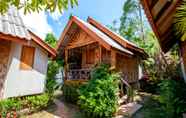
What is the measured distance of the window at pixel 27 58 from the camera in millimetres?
10678

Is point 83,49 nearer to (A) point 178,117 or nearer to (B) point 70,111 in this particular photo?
(B) point 70,111

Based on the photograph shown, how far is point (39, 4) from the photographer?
2.38 metres

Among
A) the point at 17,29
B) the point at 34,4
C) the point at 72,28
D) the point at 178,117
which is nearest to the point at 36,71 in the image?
the point at 17,29

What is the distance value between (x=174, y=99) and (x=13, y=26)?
7169 millimetres

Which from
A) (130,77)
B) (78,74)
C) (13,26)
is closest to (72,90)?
(78,74)

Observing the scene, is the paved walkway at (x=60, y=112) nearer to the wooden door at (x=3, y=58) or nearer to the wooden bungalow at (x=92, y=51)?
the wooden door at (x=3, y=58)

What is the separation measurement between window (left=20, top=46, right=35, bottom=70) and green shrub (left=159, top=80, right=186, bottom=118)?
23.8ft

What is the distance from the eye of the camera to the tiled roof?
739cm

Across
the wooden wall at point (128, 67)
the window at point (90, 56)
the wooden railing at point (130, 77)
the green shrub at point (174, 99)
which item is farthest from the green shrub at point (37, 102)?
the green shrub at point (174, 99)

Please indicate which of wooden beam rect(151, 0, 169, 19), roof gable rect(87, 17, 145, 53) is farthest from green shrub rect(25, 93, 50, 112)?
wooden beam rect(151, 0, 169, 19)

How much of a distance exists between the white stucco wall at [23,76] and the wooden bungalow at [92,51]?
11.4ft

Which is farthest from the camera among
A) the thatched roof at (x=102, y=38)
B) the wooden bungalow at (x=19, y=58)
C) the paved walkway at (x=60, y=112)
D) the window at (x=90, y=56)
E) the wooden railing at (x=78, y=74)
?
the window at (x=90, y=56)

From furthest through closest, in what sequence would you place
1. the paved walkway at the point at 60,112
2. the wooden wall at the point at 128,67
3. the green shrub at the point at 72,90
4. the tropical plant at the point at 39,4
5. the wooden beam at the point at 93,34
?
the wooden wall at the point at 128,67 < the green shrub at the point at 72,90 < the wooden beam at the point at 93,34 < the paved walkway at the point at 60,112 < the tropical plant at the point at 39,4

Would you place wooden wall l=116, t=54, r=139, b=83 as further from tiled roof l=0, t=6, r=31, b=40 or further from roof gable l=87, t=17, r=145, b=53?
tiled roof l=0, t=6, r=31, b=40
